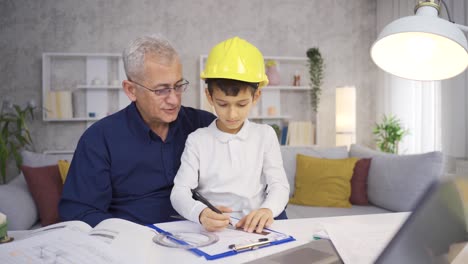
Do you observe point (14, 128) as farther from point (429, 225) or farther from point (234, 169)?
point (429, 225)

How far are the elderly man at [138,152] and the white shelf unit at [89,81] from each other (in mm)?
3273

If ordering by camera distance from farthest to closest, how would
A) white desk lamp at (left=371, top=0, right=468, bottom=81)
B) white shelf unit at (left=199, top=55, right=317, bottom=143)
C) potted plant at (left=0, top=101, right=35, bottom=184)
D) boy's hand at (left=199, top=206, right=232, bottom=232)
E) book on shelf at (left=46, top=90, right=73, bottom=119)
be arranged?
white shelf unit at (left=199, top=55, right=317, bottom=143) → book on shelf at (left=46, top=90, right=73, bottom=119) → potted plant at (left=0, top=101, right=35, bottom=184) → white desk lamp at (left=371, top=0, right=468, bottom=81) → boy's hand at (left=199, top=206, right=232, bottom=232)

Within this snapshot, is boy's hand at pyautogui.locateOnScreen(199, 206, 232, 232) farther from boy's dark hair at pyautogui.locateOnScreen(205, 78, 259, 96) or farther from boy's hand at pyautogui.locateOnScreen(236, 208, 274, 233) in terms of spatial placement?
boy's dark hair at pyautogui.locateOnScreen(205, 78, 259, 96)

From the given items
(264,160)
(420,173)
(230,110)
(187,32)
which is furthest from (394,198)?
(187,32)

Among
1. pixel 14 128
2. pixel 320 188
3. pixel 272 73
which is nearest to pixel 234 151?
pixel 320 188

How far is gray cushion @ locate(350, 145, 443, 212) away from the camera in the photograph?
7.83 feet

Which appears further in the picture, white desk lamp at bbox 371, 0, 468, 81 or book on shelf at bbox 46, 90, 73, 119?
book on shelf at bbox 46, 90, 73, 119

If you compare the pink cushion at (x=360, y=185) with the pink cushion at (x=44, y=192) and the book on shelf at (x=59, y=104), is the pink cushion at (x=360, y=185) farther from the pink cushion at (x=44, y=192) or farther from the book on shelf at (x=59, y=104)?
the book on shelf at (x=59, y=104)

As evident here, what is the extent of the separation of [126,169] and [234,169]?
431mm

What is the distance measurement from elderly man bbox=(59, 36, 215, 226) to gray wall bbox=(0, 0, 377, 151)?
11.3 ft

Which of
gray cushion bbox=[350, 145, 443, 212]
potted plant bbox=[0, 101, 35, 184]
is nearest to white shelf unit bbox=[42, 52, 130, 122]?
potted plant bbox=[0, 101, 35, 184]

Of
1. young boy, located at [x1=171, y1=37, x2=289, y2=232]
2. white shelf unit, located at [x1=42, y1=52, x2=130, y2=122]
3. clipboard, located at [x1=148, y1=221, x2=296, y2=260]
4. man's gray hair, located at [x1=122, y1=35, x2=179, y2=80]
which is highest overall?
white shelf unit, located at [x1=42, y1=52, x2=130, y2=122]

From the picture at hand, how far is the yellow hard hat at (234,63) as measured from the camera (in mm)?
1211

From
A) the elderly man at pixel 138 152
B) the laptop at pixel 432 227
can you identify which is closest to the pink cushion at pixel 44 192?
the elderly man at pixel 138 152
